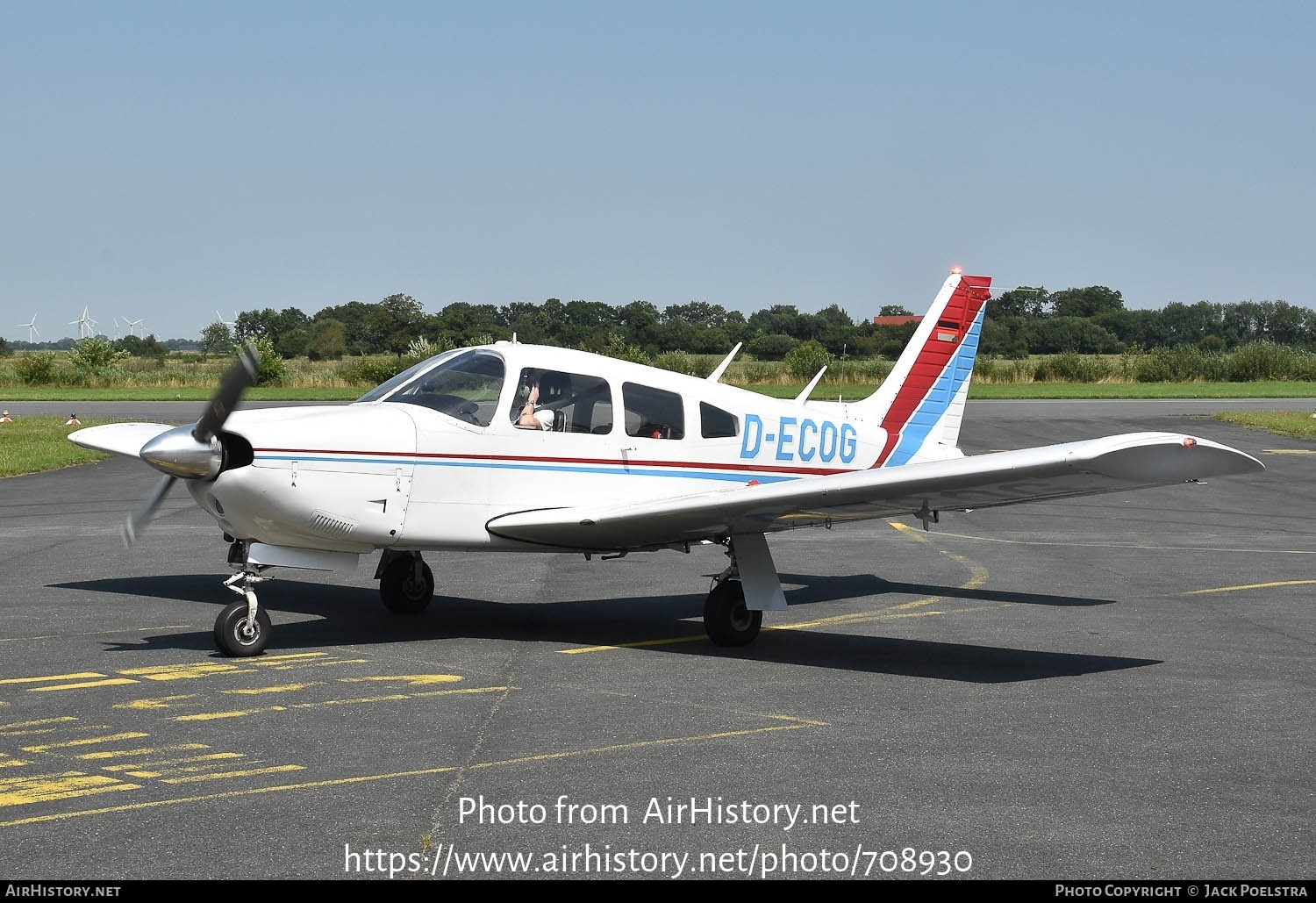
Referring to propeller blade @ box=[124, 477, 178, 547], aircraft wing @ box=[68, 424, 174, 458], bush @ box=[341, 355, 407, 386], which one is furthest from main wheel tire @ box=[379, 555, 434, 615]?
bush @ box=[341, 355, 407, 386]

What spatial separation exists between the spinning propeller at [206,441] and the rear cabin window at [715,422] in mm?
3952

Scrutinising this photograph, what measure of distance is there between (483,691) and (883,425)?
595 centimetres

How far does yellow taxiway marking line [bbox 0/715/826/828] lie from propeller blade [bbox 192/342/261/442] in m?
3.45

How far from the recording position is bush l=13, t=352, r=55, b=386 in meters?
63.4

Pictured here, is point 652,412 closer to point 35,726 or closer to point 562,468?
point 562,468

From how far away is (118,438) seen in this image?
1298 cm

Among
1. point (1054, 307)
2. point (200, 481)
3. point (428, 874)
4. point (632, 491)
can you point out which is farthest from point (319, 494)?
point (1054, 307)

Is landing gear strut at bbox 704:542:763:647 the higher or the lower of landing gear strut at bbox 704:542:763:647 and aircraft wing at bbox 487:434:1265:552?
the lower

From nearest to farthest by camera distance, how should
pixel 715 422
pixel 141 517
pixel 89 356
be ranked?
pixel 141 517 < pixel 715 422 < pixel 89 356

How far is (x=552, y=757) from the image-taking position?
750 cm

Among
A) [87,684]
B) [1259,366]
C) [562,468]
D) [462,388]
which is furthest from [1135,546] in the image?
[1259,366]

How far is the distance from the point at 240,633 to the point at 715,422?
14.3 ft

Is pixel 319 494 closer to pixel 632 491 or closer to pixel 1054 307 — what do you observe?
pixel 632 491

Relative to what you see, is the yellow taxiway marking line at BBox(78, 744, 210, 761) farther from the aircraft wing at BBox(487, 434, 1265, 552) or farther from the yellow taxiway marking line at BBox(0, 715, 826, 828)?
the aircraft wing at BBox(487, 434, 1265, 552)
